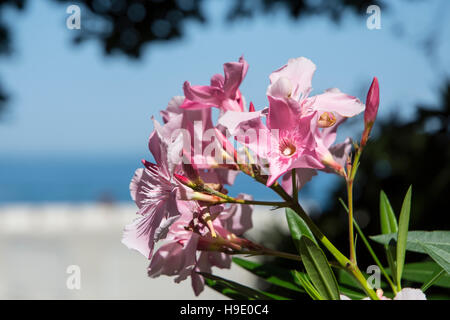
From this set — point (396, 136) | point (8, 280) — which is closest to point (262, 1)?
point (396, 136)

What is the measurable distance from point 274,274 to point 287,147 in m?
0.27

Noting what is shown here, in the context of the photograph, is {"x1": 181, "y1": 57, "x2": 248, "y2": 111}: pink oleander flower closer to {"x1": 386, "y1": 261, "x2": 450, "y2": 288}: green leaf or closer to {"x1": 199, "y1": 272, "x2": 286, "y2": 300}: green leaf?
{"x1": 199, "y1": 272, "x2": 286, "y2": 300}: green leaf

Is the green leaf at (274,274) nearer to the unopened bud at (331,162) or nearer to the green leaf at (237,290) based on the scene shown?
the green leaf at (237,290)

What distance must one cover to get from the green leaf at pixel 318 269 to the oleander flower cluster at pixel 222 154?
0.02 meters

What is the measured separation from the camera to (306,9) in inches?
113

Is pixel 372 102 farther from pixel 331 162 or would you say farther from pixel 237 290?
pixel 237 290

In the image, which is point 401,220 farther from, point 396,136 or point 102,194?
point 102,194

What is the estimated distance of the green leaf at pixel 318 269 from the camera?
43 cm

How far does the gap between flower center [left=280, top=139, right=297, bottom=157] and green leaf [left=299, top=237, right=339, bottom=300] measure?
8cm

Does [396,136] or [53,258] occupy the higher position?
[396,136]

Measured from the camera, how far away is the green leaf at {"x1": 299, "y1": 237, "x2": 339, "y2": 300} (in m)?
0.43
